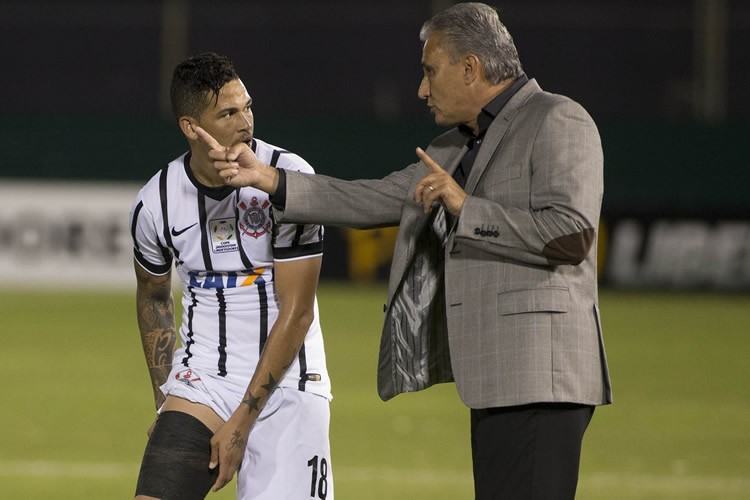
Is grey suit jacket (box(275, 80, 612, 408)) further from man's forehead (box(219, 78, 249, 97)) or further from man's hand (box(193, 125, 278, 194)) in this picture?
man's forehead (box(219, 78, 249, 97))

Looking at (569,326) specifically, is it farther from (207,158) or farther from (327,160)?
(327,160)

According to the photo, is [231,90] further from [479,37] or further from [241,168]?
[479,37]

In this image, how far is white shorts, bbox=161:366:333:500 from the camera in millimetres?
4734

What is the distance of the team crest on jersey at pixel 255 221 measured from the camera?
4879mm

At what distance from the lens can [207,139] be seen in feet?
15.1

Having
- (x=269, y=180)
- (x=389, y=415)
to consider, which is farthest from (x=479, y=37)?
(x=389, y=415)

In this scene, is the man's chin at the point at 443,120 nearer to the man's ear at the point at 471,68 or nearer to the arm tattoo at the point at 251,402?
the man's ear at the point at 471,68

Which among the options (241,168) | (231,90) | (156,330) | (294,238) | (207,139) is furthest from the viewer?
(156,330)

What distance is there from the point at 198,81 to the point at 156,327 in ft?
3.27

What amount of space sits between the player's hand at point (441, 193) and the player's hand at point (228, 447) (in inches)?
42.2

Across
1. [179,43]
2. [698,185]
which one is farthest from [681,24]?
[179,43]

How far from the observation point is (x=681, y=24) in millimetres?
19328

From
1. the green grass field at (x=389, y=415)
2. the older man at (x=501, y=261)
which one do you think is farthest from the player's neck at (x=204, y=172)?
the green grass field at (x=389, y=415)

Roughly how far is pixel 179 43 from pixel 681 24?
686cm
